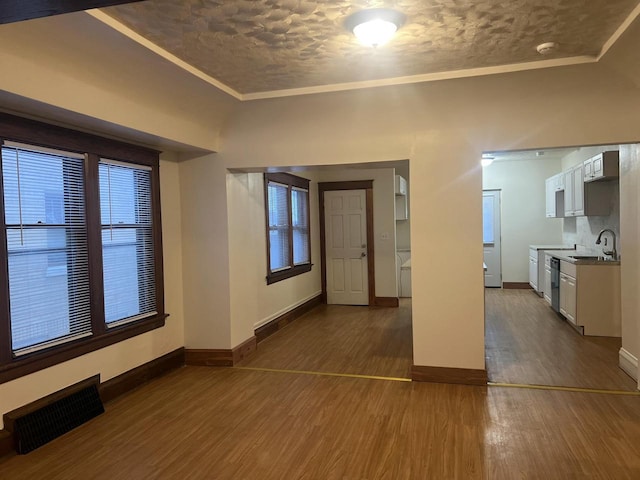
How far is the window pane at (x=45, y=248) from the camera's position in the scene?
283cm

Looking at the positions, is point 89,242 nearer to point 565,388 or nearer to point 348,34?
point 348,34

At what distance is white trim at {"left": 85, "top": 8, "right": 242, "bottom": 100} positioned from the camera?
2.39 metres

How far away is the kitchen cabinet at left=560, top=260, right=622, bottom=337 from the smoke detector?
3146mm

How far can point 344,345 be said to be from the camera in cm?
507

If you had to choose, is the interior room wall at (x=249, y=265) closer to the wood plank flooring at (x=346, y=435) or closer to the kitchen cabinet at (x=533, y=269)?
the wood plank flooring at (x=346, y=435)

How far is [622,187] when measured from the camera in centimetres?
400

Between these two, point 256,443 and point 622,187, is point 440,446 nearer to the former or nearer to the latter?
point 256,443

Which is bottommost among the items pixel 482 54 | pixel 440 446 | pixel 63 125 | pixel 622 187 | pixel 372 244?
pixel 440 446

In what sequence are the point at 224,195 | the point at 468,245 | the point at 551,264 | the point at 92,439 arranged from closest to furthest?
the point at 92,439, the point at 468,245, the point at 224,195, the point at 551,264

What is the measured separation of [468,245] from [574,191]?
3773 mm

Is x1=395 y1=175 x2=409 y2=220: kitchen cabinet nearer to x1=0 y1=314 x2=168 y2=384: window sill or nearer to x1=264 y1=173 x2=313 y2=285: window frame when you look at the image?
x1=264 y1=173 x2=313 y2=285: window frame

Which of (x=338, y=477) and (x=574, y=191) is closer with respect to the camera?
(x=338, y=477)

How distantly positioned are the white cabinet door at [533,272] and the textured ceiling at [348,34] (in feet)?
17.8

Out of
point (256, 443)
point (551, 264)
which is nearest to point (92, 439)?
point (256, 443)
